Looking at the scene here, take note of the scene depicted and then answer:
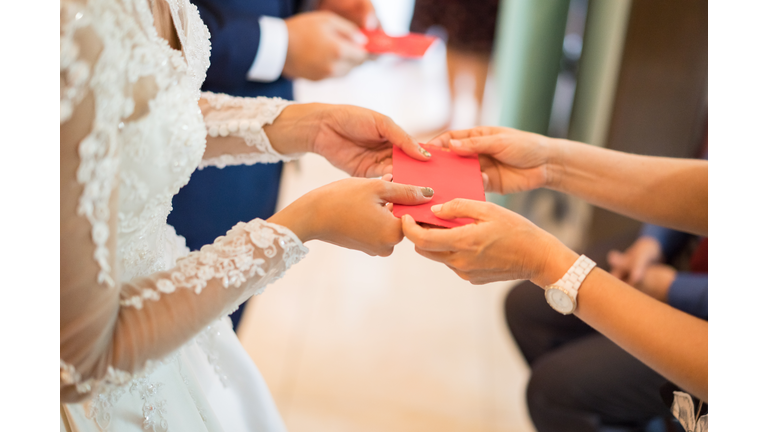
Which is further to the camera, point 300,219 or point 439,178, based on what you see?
point 439,178

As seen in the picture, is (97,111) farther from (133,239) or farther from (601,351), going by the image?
(601,351)

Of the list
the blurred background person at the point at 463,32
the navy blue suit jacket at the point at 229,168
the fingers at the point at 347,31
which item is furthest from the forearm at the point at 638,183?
the blurred background person at the point at 463,32

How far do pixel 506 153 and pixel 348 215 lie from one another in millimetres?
483

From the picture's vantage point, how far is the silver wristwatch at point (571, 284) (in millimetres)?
930

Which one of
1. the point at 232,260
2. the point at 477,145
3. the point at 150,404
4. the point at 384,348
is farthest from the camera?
the point at 384,348

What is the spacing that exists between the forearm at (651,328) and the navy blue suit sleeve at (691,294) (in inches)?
16.4

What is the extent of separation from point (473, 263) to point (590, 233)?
5.26 feet

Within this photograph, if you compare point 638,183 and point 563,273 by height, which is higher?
point 638,183

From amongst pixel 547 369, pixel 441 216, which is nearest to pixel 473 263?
pixel 441 216

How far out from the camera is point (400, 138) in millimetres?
1079

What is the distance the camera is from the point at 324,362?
191 cm

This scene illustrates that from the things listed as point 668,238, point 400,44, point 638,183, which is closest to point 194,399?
point 638,183

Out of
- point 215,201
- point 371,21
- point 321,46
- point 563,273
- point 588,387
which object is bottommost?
point 588,387
